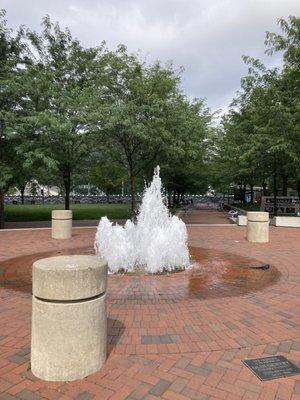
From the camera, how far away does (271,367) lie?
3.94 metres

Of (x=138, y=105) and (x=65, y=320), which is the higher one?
(x=138, y=105)

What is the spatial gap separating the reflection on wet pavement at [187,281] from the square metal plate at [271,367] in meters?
2.21

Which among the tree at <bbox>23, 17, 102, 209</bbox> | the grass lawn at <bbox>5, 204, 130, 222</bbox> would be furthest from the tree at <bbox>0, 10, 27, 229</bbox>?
the grass lawn at <bbox>5, 204, 130, 222</bbox>

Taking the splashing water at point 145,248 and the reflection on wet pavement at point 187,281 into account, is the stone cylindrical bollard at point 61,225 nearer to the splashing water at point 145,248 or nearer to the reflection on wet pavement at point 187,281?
the reflection on wet pavement at point 187,281

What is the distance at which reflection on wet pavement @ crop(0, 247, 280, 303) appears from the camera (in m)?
6.49

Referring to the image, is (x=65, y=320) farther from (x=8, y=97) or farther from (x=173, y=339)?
(x=8, y=97)

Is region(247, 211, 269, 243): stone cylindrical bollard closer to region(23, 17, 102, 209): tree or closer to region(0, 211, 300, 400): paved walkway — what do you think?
region(0, 211, 300, 400): paved walkway

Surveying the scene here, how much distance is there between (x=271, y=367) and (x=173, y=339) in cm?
119

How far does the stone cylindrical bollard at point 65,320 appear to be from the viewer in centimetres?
361

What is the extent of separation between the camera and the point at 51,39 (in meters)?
19.7

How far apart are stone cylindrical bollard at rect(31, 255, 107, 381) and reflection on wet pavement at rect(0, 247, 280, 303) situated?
2.44m

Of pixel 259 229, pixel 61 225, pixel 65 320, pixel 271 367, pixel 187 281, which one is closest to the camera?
pixel 65 320

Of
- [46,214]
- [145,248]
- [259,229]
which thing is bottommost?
[46,214]

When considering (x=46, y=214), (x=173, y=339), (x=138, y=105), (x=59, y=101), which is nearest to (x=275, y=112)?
(x=138, y=105)
